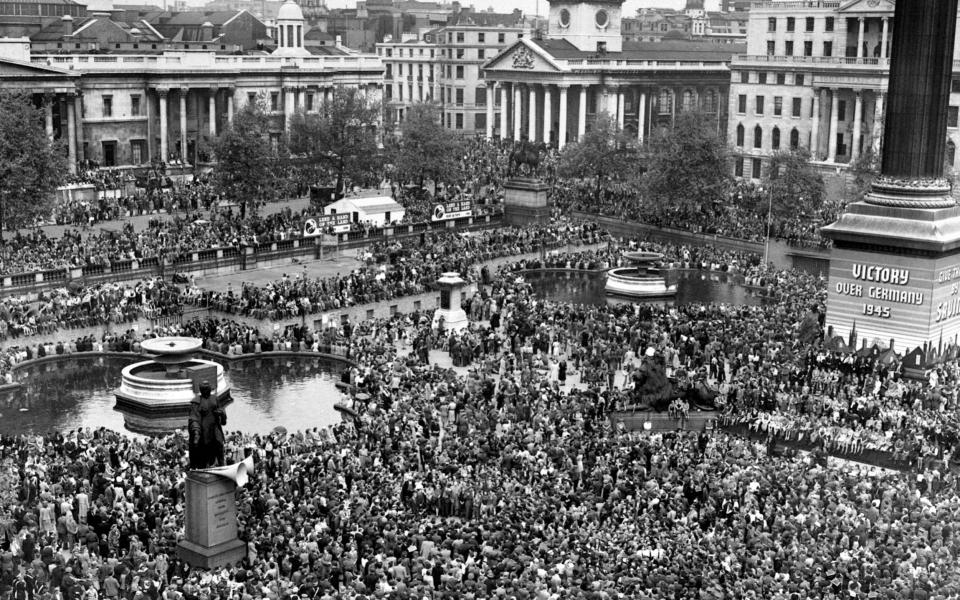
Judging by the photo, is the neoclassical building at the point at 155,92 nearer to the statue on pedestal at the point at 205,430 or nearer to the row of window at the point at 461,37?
the row of window at the point at 461,37

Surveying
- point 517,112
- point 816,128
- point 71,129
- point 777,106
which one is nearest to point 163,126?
point 71,129

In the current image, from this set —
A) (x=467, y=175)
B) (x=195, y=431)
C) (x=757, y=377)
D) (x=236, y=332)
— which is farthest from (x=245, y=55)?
(x=195, y=431)

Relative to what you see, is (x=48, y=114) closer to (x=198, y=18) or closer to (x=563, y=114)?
(x=198, y=18)

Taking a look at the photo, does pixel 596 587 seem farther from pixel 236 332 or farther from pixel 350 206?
pixel 350 206

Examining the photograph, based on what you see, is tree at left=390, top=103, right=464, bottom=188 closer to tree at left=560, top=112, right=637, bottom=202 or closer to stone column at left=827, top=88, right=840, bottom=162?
tree at left=560, top=112, right=637, bottom=202

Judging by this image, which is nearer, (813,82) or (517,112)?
(813,82)

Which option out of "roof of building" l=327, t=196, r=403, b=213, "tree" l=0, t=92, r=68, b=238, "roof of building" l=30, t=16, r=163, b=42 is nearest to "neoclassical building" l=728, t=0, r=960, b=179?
"roof of building" l=327, t=196, r=403, b=213

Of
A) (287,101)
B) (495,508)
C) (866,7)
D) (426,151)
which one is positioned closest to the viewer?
(495,508)
